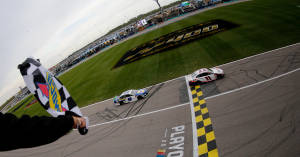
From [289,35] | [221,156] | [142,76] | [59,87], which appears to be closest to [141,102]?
[142,76]

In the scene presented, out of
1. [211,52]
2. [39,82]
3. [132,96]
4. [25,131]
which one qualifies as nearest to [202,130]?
[132,96]

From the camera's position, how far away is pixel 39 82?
339cm

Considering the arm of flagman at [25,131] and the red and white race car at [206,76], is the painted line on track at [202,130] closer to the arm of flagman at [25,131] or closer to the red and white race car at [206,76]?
the red and white race car at [206,76]

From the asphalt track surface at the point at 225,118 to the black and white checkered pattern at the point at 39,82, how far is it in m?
7.91

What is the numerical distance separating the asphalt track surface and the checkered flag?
792 centimetres

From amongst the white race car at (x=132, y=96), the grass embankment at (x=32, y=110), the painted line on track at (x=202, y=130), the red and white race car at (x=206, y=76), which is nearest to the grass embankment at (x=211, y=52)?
the white race car at (x=132, y=96)

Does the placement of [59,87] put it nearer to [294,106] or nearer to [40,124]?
[40,124]

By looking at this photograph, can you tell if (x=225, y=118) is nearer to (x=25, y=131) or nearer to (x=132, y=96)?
(x=132, y=96)

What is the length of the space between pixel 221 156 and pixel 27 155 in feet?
55.6

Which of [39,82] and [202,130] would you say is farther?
[202,130]

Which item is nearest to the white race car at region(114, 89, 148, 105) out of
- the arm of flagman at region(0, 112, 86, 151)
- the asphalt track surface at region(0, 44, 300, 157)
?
the asphalt track surface at region(0, 44, 300, 157)

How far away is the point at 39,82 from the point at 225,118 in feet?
34.5

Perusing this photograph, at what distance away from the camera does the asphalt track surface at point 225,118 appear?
882cm

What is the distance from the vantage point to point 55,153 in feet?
46.1
